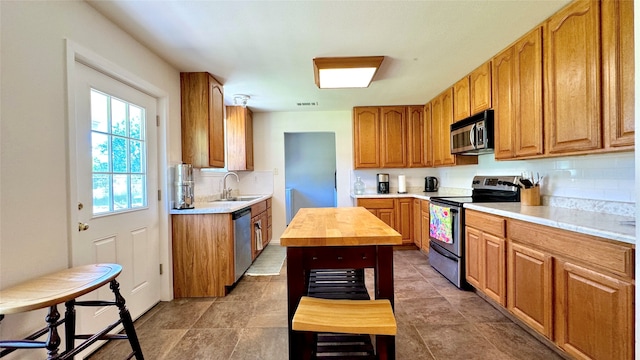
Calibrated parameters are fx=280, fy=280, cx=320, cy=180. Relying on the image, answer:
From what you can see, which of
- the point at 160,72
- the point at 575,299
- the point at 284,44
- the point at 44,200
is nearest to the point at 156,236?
the point at 44,200

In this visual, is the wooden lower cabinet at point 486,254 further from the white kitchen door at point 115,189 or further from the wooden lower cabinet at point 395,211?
the white kitchen door at point 115,189

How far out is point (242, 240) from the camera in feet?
9.87

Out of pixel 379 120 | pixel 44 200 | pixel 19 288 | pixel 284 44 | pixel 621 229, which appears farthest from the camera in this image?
pixel 379 120

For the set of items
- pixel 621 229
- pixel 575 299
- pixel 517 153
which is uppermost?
pixel 517 153

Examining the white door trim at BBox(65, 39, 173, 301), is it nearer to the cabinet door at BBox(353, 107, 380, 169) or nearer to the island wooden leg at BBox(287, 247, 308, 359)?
the island wooden leg at BBox(287, 247, 308, 359)

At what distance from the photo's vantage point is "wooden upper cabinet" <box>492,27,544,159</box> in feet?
6.90

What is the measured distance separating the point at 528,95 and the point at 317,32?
171 cm

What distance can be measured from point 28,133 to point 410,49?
260 centimetres

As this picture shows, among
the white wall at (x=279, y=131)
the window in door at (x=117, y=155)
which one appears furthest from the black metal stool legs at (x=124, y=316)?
the white wall at (x=279, y=131)

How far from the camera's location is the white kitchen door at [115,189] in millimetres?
1729

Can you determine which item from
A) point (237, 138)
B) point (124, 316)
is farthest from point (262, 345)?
point (237, 138)

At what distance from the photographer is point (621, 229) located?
53.1 inches

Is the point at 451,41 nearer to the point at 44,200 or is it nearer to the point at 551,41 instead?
the point at 551,41

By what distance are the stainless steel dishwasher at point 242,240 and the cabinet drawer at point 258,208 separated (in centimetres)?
20
